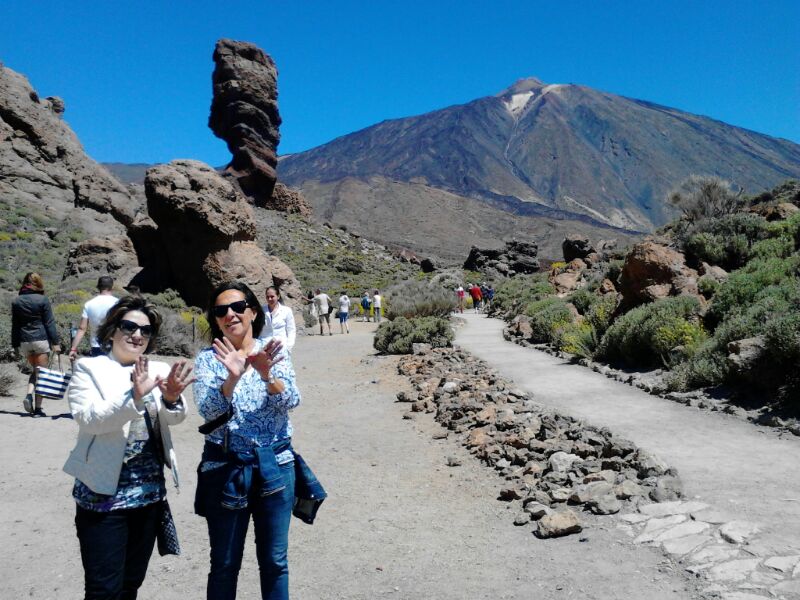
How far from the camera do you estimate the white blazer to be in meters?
2.27

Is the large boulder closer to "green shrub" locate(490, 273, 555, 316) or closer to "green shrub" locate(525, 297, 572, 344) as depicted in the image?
"green shrub" locate(490, 273, 555, 316)

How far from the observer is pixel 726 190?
19.1 m

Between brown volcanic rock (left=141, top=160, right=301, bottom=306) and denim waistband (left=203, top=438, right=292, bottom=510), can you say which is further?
brown volcanic rock (left=141, top=160, right=301, bottom=306)

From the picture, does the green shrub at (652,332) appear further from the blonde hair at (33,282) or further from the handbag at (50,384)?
the blonde hair at (33,282)

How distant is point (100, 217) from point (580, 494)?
32.8 m

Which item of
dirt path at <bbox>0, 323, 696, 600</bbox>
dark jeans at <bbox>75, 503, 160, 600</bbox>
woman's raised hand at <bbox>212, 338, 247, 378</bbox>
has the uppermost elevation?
woman's raised hand at <bbox>212, 338, 247, 378</bbox>

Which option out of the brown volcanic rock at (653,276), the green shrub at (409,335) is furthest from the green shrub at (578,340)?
the green shrub at (409,335)

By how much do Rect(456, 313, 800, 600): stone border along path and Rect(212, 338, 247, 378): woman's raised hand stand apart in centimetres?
244

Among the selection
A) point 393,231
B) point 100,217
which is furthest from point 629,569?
point 393,231

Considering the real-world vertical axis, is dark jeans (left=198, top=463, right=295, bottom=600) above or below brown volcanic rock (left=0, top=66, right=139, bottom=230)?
below

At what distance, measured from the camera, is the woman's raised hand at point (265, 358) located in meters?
2.37

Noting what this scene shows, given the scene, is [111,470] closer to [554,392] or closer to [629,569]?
[629,569]

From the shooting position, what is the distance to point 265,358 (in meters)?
2.37

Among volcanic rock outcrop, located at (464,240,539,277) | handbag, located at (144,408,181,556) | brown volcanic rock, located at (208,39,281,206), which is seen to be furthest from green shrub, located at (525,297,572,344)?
brown volcanic rock, located at (208,39,281,206)
